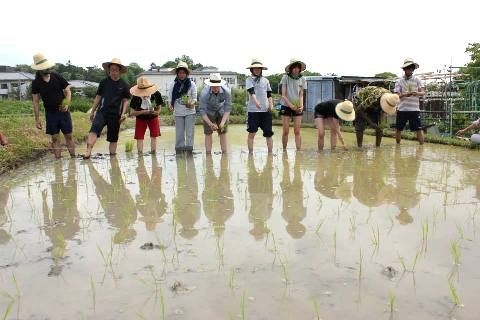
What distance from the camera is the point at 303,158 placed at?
6.21 metres

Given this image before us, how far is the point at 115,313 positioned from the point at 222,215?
148cm

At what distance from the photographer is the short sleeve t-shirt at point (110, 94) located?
641 cm

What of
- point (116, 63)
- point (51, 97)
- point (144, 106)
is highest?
point (116, 63)

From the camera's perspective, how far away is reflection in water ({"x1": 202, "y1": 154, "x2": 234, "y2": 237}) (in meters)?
3.19

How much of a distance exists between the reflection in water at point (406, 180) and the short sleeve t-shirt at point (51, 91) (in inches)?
176

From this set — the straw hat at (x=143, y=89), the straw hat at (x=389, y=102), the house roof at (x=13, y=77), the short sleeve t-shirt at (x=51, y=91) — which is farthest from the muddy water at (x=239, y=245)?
the house roof at (x=13, y=77)

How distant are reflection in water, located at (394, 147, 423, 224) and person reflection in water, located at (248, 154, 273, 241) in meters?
0.93

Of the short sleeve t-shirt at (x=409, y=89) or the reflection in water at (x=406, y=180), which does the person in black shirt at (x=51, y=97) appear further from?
the short sleeve t-shirt at (x=409, y=89)

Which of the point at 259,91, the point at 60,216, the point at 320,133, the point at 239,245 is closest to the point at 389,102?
the point at 320,133

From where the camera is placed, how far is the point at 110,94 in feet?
21.0

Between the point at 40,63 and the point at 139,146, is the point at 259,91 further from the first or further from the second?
the point at 40,63

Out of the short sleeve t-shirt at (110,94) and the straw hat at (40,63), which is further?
the short sleeve t-shirt at (110,94)

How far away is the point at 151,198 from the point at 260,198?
909 millimetres

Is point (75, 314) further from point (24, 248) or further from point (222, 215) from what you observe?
point (222, 215)
